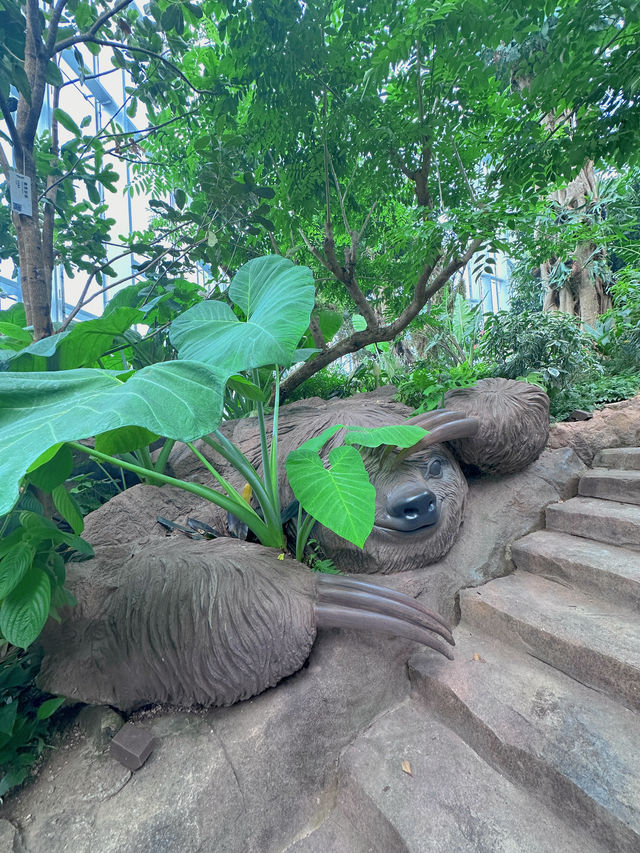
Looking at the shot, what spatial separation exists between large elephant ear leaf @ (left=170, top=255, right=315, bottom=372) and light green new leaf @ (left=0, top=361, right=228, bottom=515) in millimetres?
152

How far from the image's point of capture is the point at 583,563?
1351mm

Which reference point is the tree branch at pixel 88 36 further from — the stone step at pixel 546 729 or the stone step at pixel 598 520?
the stone step at pixel 598 520

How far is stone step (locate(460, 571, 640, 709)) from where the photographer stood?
102 centimetres

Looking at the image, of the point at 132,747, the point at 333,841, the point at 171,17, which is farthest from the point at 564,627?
the point at 171,17

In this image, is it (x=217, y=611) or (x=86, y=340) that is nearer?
(x=217, y=611)

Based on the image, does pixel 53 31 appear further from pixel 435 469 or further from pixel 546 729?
pixel 546 729

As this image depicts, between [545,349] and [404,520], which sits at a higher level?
[545,349]

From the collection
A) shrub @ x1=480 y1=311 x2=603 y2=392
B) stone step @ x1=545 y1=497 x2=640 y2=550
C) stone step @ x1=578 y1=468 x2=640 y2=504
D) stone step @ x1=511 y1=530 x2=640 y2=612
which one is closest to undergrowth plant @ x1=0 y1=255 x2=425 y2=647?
stone step @ x1=511 y1=530 x2=640 y2=612

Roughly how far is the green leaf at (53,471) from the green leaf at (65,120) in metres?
1.55

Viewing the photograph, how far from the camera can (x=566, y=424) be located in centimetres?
214

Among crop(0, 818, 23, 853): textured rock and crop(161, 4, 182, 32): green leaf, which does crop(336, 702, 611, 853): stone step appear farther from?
crop(161, 4, 182, 32): green leaf

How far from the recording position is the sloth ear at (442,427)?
57.4 inches

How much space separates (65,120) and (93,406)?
5.61ft

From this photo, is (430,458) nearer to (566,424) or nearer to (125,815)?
(566,424)
